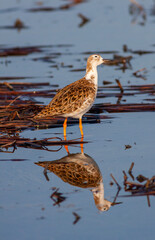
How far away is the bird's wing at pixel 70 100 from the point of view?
33.8ft

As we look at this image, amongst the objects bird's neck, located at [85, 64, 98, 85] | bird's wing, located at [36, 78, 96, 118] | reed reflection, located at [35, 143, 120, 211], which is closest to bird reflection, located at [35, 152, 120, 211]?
reed reflection, located at [35, 143, 120, 211]

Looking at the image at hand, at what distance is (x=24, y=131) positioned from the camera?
35.9 feet

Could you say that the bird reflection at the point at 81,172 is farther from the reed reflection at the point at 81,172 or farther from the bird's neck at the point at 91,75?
the bird's neck at the point at 91,75

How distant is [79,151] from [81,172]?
1237 millimetres

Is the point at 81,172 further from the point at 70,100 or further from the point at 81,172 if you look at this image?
the point at 70,100

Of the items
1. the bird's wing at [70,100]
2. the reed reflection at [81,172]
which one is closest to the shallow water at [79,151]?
the reed reflection at [81,172]

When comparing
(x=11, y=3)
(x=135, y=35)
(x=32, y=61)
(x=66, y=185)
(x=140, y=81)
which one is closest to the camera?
(x=66, y=185)

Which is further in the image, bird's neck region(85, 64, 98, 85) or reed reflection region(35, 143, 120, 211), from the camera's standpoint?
bird's neck region(85, 64, 98, 85)

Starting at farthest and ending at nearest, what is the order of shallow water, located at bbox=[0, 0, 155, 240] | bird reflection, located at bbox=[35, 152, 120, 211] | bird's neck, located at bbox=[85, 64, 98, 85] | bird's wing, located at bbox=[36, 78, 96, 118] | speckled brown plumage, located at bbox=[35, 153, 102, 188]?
bird's neck, located at bbox=[85, 64, 98, 85] → bird's wing, located at bbox=[36, 78, 96, 118] → speckled brown plumage, located at bbox=[35, 153, 102, 188] → bird reflection, located at bbox=[35, 152, 120, 211] → shallow water, located at bbox=[0, 0, 155, 240]

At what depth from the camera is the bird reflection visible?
7.36 metres

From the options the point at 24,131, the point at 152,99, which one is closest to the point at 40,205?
the point at 24,131

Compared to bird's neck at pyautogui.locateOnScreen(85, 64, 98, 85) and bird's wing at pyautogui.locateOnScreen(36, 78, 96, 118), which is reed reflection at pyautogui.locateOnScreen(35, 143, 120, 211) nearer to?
bird's wing at pyautogui.locateOnScreen(36, 78, 96, 118)

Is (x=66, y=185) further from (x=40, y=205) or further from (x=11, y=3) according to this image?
(x=11, y=3)

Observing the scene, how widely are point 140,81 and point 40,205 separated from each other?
28.1ft
